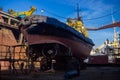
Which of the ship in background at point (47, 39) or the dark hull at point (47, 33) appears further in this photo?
the dark hull at point (47, 33)

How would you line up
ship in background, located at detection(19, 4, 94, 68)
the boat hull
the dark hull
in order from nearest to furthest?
ship in background, located at detection(19, 4, 94, 68)
the boat hull
the dark hull

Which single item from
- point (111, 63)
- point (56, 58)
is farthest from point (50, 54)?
point (111, 63)

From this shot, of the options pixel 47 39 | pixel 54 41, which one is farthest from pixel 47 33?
pixel 54 41

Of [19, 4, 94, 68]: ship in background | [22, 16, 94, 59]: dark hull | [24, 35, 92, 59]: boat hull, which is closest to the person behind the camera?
[19, 4, 94, 68]: ship in background

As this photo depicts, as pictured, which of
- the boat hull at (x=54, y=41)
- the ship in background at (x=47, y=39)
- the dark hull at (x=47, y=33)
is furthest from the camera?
the dark hull at (x=47, y=33)

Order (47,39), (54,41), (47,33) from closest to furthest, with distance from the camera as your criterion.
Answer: (54,41)
(47,39)
(47,33)

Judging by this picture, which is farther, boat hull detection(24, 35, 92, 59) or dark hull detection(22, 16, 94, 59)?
dark hull detection(22, 16, 94, 59)

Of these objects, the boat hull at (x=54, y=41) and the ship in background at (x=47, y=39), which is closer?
the ship in background at (x=47, y=39)

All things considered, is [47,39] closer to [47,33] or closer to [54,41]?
[47,33]

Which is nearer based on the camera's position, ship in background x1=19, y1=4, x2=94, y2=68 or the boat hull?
ship in background x1=19, y1=4, x2=94, y2=68

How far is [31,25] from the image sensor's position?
12.3 metres

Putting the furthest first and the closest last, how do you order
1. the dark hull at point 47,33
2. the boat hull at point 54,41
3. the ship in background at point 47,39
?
the dark hull at point 47,33, the boat hull at point 54,41, the ship in background at point 47,39

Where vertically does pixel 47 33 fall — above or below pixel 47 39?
above

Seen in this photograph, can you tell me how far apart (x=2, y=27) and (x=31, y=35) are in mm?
9679
